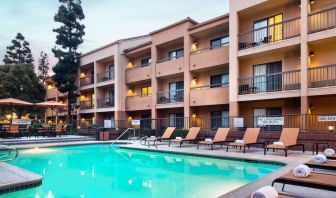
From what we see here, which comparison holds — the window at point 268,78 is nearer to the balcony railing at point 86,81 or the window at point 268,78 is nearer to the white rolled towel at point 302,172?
the white rolled towel at point 302,172

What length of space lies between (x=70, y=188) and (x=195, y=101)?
1275 centimetres

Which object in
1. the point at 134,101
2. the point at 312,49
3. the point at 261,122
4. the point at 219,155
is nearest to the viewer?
the point at 219,155

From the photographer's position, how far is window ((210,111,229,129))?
60.3ft

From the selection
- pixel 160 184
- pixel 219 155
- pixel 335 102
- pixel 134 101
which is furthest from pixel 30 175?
pixel 134 101

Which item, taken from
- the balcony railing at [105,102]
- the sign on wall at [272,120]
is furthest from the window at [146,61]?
the sign on wall at [272,120]

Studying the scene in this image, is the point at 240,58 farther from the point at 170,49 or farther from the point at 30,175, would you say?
the point at 30,175

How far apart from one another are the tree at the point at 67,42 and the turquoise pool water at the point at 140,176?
53.3 ft

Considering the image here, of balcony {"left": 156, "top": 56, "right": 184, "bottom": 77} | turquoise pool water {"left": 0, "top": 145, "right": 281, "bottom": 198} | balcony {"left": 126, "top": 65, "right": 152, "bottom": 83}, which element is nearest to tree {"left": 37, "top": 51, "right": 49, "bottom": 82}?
balcony {"left": 126, "top": 65, "right": 152, "bottom": 83}

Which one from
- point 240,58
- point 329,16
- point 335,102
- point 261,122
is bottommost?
point 261,122

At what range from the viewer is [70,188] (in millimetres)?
7219

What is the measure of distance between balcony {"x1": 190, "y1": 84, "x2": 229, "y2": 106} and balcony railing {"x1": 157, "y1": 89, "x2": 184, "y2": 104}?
1.69 metres

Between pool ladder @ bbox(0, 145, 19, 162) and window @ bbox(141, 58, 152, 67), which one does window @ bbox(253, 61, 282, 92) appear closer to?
window @ bbox(141, 58, 152, 67)

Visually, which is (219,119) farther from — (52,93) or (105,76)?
(52,93)

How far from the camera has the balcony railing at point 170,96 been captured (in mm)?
20809
